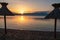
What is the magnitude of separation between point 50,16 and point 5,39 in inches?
107

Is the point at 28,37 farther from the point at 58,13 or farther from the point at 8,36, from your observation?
the point at 58,13

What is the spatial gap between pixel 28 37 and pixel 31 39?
1.41 feet

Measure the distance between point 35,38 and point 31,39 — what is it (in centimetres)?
30

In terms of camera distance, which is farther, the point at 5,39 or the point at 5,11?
the point at 5,11

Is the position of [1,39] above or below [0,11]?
below

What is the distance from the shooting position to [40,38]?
10.5 meters

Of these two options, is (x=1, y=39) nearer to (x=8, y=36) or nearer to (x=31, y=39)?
(x=8, y=36)

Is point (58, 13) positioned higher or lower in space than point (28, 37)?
higher

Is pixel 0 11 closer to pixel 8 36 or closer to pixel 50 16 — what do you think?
pixel 8 36

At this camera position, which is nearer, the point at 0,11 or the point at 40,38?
the point at 40,38

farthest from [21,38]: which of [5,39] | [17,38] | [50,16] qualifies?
[50,16]

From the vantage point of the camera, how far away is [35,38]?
1045 cm

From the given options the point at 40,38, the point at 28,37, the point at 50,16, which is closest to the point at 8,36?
the point at 28,37

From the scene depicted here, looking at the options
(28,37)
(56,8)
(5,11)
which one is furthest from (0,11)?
(56,8)
